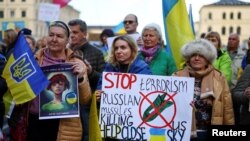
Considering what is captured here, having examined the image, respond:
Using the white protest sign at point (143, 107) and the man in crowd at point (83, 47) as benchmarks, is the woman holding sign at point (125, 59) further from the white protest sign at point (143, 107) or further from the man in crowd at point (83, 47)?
the man in crowd at point (83, 47)

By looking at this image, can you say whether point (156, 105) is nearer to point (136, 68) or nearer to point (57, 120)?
point (136, 68)

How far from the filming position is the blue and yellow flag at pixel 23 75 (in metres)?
4.55

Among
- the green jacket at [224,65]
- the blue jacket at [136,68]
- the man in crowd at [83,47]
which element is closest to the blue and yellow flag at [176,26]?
the green jacket at [224,65]

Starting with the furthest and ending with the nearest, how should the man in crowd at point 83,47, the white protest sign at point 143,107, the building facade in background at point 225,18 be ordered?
the building facade in background at point 225,18, the man in crowd at point 83,47, the white protest sign at point 143,107

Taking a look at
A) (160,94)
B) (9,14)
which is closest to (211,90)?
(160,94)

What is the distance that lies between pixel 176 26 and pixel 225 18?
386 feet

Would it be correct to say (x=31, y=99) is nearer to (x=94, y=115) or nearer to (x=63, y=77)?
(x=63, y=77)

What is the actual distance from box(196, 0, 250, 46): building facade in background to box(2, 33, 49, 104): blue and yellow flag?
379ft

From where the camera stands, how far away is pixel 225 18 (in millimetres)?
121688

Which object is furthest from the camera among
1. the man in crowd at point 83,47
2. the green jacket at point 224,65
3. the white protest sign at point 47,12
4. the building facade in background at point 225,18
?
the building facade in background at point 225,18

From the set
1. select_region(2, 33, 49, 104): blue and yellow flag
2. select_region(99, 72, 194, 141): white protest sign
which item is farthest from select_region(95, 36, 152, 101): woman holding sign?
select_region(2, 33, 49, 104): blue and yellow flag

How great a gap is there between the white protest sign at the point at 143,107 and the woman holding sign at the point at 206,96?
0.17m

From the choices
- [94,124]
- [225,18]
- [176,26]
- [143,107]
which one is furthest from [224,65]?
[225,18]

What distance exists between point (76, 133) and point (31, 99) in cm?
48
